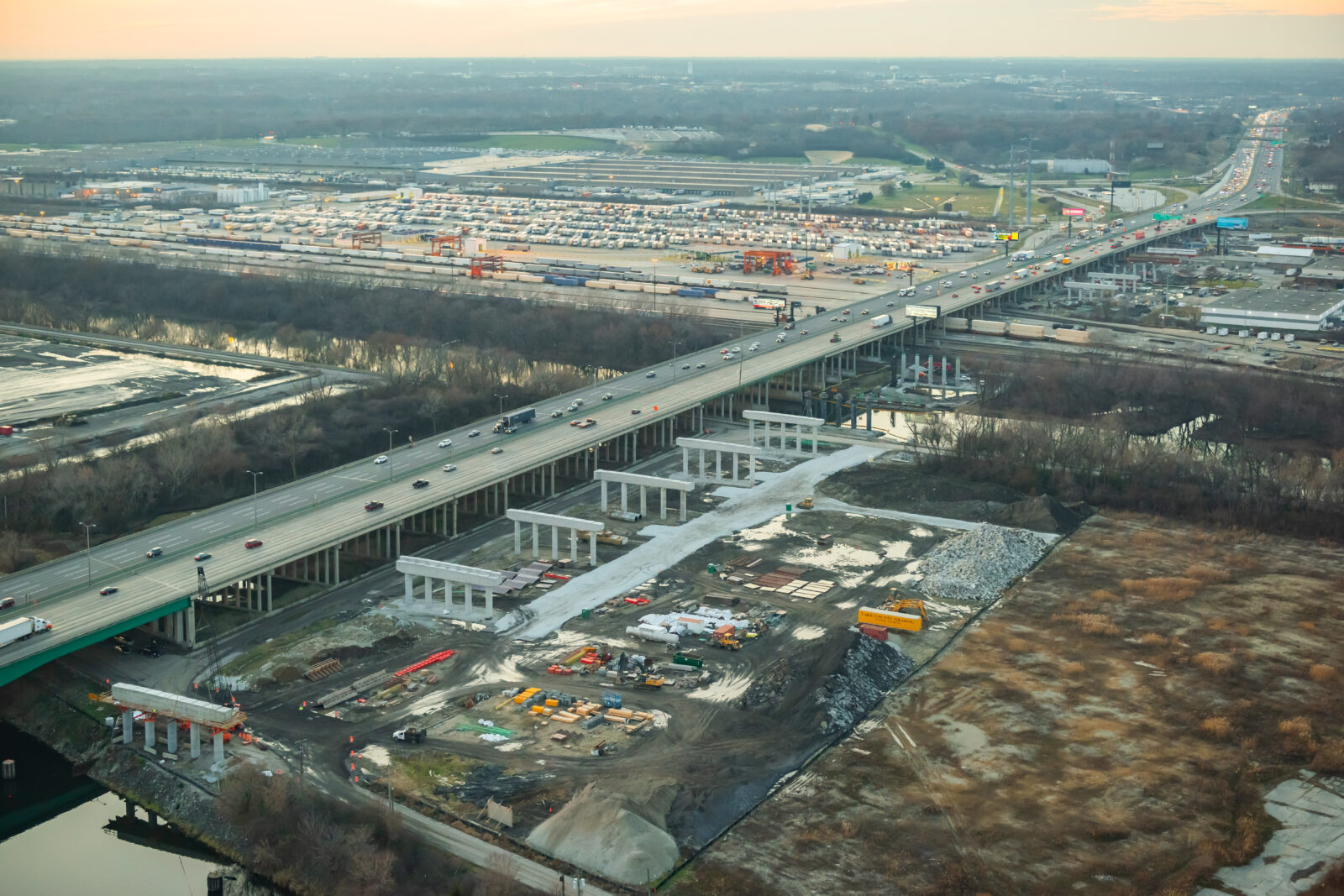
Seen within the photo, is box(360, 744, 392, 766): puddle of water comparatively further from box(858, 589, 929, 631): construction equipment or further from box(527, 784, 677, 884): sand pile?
box(858, 589, 929, 631): construction equipment

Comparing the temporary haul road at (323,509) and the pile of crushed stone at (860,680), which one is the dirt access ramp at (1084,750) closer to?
the pile of crushed stone at (860,680)

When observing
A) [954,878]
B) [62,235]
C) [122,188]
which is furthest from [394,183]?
[954,878]

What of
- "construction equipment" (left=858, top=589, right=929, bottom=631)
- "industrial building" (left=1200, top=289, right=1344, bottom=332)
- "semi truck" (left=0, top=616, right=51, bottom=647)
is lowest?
"construction equipment" (left=858, top=589, right=929, bottom=631)

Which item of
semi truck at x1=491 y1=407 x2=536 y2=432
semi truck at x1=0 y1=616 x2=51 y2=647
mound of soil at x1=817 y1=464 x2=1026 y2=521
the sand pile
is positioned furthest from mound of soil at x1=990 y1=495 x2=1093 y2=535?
semi truck at x1=0 y1=616 x2=51 y2=647

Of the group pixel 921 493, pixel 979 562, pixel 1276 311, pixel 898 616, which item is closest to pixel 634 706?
pixel 898 616

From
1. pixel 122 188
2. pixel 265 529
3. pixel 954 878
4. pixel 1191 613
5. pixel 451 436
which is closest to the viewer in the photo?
pixel 954 878

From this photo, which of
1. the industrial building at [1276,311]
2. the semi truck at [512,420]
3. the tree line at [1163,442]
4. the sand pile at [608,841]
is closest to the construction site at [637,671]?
the sand pile at [608,841]

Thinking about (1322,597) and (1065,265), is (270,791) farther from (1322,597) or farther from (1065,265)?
(1065,265)
